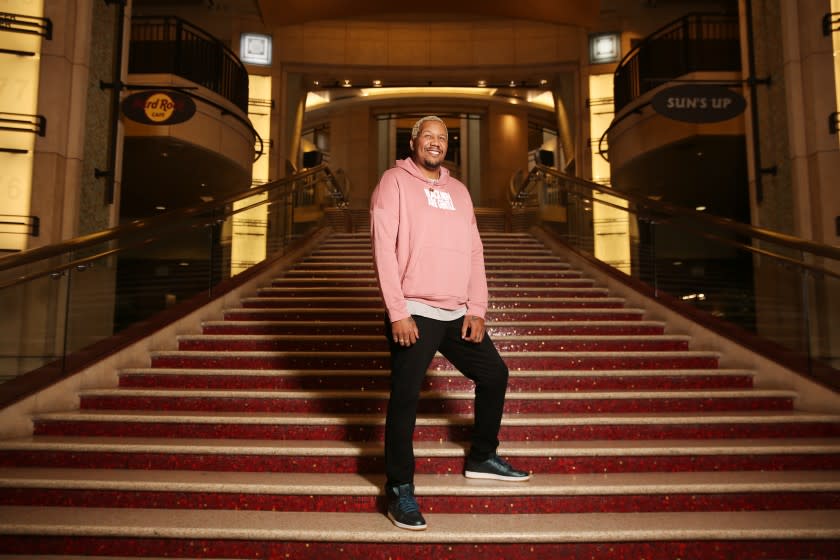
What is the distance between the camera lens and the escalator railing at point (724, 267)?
3.52 metres

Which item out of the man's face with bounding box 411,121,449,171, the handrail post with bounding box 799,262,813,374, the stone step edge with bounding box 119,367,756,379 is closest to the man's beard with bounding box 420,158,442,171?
the man's face with bounding box 411,121,449,171

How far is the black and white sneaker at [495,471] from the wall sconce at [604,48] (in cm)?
1027

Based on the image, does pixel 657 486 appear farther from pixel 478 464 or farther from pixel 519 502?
pixel 478 464

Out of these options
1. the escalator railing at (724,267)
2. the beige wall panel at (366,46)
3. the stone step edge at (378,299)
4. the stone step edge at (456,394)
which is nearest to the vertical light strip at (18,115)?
the stone step edge at (378,299)

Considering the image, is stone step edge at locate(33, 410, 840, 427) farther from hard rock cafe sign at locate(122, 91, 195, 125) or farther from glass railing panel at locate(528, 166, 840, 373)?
hard rock cafe sign at locate(122, 91, 195, 125)

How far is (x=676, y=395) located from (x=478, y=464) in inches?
54.1

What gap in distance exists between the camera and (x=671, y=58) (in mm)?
10539

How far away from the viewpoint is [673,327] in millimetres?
4348

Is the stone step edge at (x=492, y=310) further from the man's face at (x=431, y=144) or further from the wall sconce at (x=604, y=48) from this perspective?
the wall sconce at (x=604, y=48)

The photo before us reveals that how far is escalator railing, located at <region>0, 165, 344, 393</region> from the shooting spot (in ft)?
11.6

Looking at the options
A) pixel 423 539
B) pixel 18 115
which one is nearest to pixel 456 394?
pixel 423 539

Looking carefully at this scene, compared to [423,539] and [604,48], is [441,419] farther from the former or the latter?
[604,48]

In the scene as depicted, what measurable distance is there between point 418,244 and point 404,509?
100 centimetres

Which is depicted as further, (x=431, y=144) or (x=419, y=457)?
(x=419, y=457)
